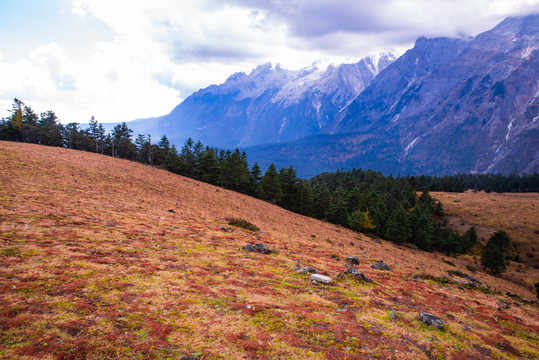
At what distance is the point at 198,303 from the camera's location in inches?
344

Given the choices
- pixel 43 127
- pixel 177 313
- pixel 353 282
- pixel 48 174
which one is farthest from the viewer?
pixel 43 127

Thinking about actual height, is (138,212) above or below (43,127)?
below

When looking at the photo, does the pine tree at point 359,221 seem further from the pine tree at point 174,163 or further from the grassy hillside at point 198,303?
the pine tree at point 174,163

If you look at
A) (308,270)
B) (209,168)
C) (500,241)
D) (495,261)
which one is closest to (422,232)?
(495,261)

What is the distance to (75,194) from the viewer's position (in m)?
22.6

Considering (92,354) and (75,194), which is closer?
(92,354)

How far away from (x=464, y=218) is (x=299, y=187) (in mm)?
72047

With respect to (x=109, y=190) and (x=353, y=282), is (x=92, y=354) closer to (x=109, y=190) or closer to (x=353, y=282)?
(x=353, y=282)

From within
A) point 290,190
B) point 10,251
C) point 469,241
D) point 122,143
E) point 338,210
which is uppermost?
point 122,143

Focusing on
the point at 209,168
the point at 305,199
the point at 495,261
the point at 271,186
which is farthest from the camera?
the point at 209,168

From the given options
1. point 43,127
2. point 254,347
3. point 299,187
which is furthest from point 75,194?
point 43,127

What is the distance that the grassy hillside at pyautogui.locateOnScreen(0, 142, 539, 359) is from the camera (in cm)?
641

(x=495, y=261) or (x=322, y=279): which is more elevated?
(x=322, y=279)

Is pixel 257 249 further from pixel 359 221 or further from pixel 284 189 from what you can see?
pixel 284 189
